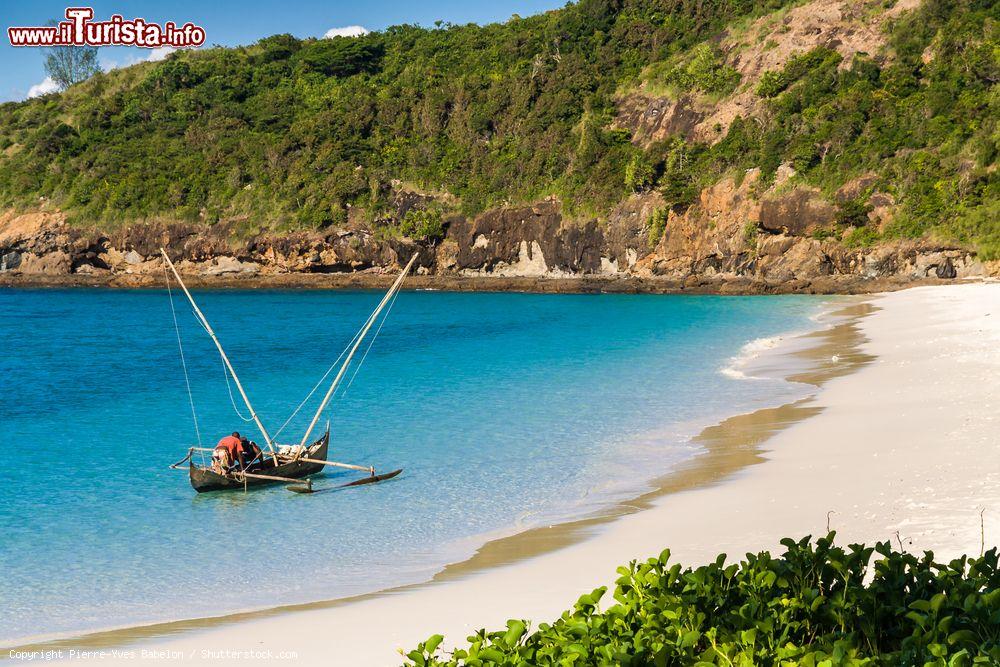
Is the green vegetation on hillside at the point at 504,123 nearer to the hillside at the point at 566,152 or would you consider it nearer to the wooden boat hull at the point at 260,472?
the hillside at the point at 566,152

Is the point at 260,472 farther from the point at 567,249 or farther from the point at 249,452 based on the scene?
the point at 567,249

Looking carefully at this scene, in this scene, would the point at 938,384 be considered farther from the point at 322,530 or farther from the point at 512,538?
the point at 322,530

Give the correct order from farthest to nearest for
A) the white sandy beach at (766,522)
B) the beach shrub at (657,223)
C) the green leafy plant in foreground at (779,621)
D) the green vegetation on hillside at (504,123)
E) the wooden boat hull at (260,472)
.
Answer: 1. the beach shrub at (657,223)
2. the green vegetation on hillside at (504,123)
3. the wooden boat hull at (260,472)
4. the white sandy beach at (766,522)
5. the green leafy plant in foreground at (779,621)

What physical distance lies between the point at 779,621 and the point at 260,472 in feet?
40.6

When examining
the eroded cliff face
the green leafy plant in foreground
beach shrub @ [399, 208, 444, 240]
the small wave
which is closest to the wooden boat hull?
the green leafy plant in foreground

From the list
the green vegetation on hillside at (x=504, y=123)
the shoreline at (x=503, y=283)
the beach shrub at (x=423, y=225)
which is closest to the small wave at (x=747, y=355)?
the shoreline at (x=503, y=283)

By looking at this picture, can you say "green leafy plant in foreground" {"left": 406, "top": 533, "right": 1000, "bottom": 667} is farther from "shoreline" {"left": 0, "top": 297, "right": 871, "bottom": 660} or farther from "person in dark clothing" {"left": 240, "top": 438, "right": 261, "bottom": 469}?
"person in dark clothing" {"left": 240, "top": 438, "right": 261, "bottom": 469}

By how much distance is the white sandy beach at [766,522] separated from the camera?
8.06 m

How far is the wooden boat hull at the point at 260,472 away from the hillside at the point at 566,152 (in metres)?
52.4

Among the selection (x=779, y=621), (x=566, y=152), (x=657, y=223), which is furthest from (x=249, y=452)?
(x=566, y=152)

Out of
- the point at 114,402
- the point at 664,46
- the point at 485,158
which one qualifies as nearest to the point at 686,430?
the point at 114,402

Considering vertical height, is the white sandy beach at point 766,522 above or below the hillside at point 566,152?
below

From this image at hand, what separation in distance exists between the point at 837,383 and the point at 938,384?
2.99 metres

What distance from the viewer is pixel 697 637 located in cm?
375
